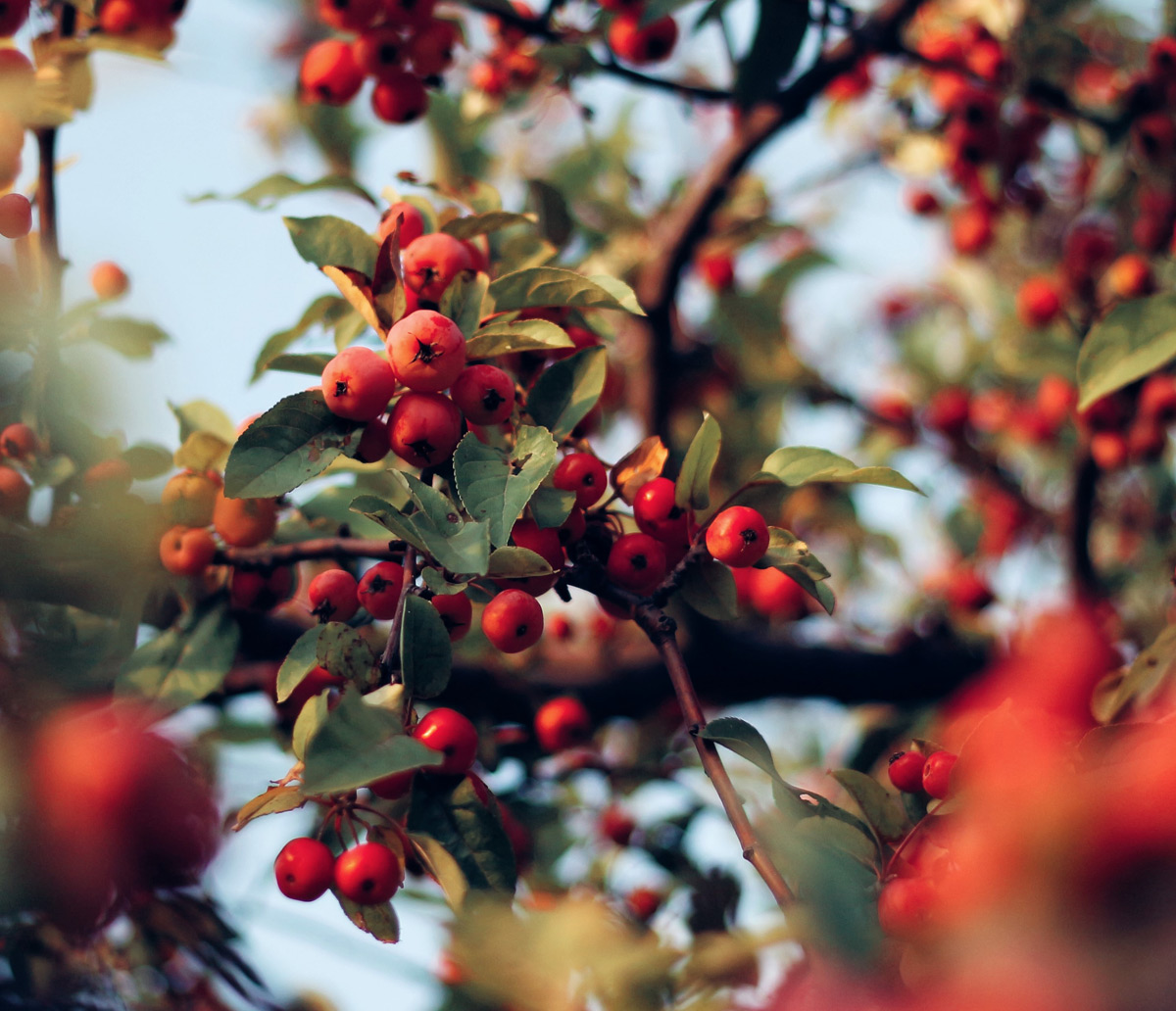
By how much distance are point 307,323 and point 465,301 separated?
506 mm

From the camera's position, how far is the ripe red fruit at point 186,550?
1.54 metres

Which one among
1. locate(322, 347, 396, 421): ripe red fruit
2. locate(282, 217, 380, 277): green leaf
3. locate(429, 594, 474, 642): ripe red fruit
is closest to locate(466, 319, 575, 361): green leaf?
locate(322, 347, 396, 421): ripe red fruit

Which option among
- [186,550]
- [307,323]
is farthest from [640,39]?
[186,550]

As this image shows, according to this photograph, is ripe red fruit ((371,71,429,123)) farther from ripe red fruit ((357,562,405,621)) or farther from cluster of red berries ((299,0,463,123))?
ripe red fruit ((357,562,405,621))

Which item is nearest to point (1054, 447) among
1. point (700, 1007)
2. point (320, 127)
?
point (320, 127)

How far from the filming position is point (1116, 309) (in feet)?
5.87

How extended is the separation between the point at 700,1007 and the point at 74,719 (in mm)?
1098

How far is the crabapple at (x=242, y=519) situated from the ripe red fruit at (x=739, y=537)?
2.56ft

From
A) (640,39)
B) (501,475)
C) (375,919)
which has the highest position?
(640,39)

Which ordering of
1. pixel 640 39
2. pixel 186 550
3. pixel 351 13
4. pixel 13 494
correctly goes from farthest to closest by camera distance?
pixel 640 39, pixel 351 13, pixel 13 494, pixel 186 550

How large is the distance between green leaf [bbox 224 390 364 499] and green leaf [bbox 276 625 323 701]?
19 centimetres

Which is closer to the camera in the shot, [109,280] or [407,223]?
[407,223]

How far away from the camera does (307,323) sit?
1728 mm

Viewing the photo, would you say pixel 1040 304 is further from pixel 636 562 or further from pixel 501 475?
pixel 501 475
